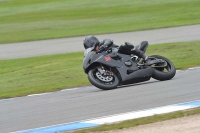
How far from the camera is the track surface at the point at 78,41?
20.8 meters

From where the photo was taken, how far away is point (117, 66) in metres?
10.9

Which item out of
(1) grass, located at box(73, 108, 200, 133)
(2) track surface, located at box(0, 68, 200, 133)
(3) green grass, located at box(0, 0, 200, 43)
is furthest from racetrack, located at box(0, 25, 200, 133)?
(3) green grass, located at box(0, 0, 200, 43)

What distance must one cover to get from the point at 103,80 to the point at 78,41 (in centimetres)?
1229

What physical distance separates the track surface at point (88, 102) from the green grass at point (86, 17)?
14810 millimetres

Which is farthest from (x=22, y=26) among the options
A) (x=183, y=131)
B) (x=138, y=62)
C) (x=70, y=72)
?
(x=183, y=131)

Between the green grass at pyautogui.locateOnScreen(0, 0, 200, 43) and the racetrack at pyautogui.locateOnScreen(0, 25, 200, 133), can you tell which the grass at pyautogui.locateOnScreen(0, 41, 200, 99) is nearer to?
the racetrack at pyautogui.locateOnScreen(0, 25, 200, 133)

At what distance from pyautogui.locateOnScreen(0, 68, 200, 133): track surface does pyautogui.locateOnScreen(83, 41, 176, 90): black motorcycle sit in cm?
18

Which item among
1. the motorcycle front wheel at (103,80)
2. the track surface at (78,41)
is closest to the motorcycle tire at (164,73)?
the motorcycle front wheel at (103,80)

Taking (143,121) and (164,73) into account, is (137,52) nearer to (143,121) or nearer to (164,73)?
(164,73)

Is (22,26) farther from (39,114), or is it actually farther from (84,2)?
(39,114)

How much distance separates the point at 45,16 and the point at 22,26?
430cm

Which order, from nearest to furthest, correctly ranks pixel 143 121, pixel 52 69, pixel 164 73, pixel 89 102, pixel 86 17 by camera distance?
pixel 143 121 → pixel 89 102 → pixel 164 73 → pixel 52 69 → pixel 86 17

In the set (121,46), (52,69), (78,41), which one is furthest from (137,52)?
(78,41)

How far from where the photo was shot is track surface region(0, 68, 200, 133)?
8.53m
